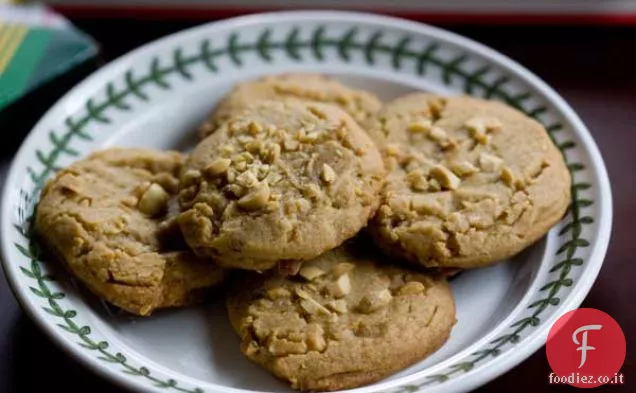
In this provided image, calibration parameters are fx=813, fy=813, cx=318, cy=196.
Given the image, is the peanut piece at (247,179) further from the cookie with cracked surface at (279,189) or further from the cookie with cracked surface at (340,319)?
the cookie with cracked surface at (340,319)

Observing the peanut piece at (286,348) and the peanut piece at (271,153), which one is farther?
the peanut piece at (271,153)

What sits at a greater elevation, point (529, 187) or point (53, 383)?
point (529, 187)

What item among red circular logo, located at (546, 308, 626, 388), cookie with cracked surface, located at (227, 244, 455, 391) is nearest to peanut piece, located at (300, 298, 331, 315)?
cookie with cracked surface, located at (227, 244, 455, 391)

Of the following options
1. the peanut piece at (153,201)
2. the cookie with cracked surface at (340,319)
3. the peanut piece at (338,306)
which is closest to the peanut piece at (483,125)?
the cookie with cracked surface at (340,319)

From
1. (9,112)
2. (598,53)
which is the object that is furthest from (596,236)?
(9,112)

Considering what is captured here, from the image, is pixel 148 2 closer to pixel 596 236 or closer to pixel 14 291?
pixel 14 291

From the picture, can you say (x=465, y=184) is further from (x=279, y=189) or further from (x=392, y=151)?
(x=279, y=189)

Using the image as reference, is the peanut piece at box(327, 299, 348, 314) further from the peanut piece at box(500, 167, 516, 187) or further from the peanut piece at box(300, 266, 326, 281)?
the peanut piece at box(500, 167, 516, 187)

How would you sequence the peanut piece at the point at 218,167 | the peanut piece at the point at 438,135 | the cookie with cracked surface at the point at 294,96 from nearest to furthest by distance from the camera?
the peanut piece at the point at 218,167 → the peanut piece at the point at 438,135 → the cookie with cracked surface at the point at 294,96
